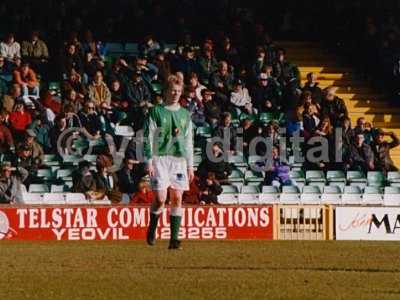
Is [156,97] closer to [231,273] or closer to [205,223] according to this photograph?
[205,223]

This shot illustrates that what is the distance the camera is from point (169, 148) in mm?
16625

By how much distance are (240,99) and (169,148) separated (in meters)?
12.9

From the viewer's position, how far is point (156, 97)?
1101 inches

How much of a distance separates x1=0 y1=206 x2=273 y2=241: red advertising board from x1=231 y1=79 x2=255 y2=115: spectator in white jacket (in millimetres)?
5264

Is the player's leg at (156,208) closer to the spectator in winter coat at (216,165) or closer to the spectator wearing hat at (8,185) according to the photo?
the spectator wearing hat at (8,185)

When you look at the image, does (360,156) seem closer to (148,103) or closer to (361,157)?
(361,157)

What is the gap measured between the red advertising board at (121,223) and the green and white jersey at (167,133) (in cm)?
734

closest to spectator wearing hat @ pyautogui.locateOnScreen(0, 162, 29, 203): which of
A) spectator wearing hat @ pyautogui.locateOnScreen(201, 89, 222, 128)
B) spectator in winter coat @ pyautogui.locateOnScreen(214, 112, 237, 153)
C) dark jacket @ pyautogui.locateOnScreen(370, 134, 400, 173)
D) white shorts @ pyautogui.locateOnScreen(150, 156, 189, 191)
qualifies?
spectator in winter coat @ pyautogui.locateOnScreen(214, 112, 237, 153)

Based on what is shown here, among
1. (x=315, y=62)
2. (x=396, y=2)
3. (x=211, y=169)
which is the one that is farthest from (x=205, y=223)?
(x=396, y=2)

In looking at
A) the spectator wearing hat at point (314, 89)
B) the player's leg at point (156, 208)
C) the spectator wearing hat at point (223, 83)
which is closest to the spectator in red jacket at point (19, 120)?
the spectator wearing hat at point (223, 83)

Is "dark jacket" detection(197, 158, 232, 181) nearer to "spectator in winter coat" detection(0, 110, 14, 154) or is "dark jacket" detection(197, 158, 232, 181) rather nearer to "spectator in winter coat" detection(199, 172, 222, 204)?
"spectator in winter coat" detection(199, 172, 222, 204)

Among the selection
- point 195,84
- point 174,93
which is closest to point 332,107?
point 195,84

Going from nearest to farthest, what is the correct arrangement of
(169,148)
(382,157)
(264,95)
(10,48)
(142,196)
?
1. (169,148)
2. (142,196)
3. (10,48)
4. (382,157)
5. (264,95)

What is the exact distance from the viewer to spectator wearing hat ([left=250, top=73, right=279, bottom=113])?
29859 millimetres
